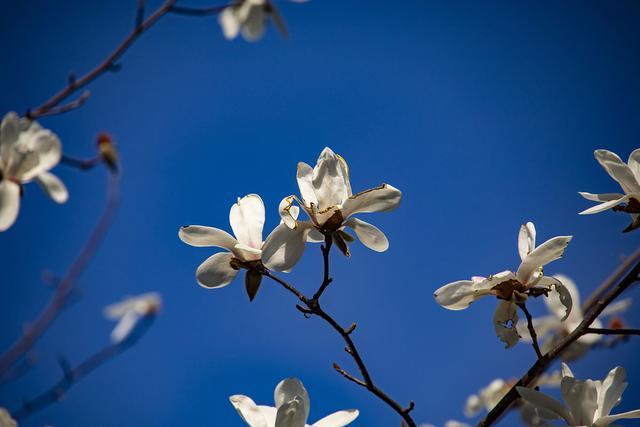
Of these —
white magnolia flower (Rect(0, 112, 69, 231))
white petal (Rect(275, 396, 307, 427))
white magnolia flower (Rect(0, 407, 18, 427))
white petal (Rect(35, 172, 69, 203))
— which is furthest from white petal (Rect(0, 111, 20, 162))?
white petal (Rect(275, 396, 307, 427))

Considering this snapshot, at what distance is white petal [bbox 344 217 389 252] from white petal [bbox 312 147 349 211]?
5 centimetres

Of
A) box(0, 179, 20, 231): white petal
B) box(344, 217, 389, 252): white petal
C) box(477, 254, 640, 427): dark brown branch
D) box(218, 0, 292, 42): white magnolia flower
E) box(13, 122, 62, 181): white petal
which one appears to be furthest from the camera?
box(218, 0, 292, 42): white magnolia flower

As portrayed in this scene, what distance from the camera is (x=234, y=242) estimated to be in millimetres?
961

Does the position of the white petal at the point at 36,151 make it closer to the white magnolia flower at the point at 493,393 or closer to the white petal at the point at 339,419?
the white petal at the point at 339,419

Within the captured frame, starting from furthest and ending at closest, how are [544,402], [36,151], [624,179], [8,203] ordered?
[36,151]
[8,203]
[624,179]
[544,402]

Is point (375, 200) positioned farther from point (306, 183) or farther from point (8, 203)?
point (8, 203)

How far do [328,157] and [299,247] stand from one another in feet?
0.55

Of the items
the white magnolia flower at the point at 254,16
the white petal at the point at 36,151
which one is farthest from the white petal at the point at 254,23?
the white petal at the point at 36,151

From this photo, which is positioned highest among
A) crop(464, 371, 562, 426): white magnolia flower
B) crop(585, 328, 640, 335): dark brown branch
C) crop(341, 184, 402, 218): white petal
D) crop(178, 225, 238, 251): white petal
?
crop(178, 225, 238, 251): white petal

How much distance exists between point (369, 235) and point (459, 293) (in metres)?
0.19

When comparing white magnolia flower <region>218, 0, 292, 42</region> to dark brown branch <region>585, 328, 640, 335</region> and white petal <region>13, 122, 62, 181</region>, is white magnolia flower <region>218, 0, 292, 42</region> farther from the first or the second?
dark brown branch <region>585, 328, 640, 335</region>

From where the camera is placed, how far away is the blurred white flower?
0.93 m

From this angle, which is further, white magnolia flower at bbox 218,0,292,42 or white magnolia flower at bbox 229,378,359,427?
white magnolia flower at bbox 218,0,292,42

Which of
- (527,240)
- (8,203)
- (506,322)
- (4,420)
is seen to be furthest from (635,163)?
(8,203)
